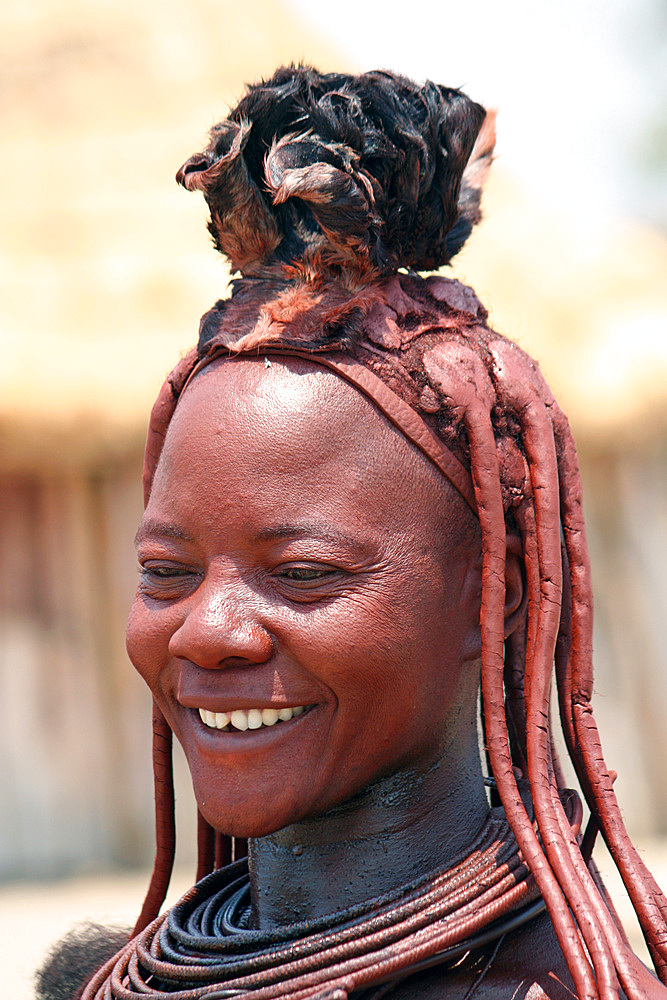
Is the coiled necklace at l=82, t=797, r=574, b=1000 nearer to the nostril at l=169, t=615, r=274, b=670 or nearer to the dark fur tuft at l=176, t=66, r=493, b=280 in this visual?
the nostril at l=169, t=615, r=274, b=670

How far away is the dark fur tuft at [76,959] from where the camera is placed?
2322 mm

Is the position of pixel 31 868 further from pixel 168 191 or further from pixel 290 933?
pixel 290 933

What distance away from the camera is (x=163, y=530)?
195 cm

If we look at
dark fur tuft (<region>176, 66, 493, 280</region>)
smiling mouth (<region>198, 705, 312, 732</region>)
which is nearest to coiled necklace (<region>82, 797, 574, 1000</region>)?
smiling mouth (<region>198, 705, 312, 732</region>)

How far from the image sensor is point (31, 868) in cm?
641

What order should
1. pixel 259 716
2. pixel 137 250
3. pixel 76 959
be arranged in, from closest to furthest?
pixel 259 716, pixel 76 959, pixel 137 250

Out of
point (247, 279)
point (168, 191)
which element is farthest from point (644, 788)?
point (247, 279)

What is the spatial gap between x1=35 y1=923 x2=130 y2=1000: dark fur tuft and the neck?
1.90ft

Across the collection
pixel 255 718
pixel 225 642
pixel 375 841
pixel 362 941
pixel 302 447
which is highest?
pixel 302 447

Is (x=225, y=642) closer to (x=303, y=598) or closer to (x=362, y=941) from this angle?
(x=303, y=598)

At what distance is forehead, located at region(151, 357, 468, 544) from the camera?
186 cm

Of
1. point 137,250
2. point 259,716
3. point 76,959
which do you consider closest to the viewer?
point 259,716

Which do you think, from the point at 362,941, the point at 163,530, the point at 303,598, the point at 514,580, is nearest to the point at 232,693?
the point at 303,598

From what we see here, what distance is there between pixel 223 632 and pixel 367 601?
0.74 feet
